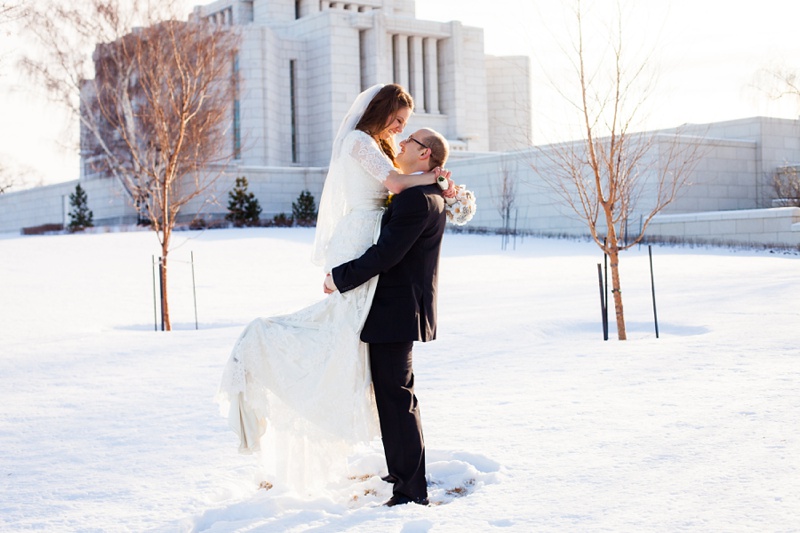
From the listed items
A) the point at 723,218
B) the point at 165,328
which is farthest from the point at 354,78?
the point at 165,328

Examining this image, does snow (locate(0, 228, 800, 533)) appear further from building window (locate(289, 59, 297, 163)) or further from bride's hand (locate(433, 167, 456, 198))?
building window (locate(289, 59, 297, 163))

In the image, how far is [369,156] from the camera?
4.06 m

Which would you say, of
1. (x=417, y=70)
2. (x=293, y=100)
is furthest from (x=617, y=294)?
(x=417, y=70)

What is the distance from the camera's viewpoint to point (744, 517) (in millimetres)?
3432

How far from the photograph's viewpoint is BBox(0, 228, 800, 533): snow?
3.81 m

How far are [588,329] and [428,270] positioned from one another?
622 centimetres

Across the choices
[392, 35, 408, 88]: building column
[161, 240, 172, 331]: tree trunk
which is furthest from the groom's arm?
[392, 35, 408, 88]: building column

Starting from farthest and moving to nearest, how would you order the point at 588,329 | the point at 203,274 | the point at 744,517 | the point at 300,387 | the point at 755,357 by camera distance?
1. the point at 203,274
2. the point at 588,329
3. the point at 755,357
4. the point at 300,387
5. the point at 744,517

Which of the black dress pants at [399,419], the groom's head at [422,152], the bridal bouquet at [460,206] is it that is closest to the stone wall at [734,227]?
the bridal bouquet at [460,206]

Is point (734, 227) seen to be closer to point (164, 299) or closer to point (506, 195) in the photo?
point (506, 195)

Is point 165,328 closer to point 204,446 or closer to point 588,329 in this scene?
point 588,329

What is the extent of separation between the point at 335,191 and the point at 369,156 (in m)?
0.34

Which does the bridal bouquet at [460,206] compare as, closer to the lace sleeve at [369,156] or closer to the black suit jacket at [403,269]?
the black suit jacket at [403,269]

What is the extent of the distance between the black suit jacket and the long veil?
302 mm
